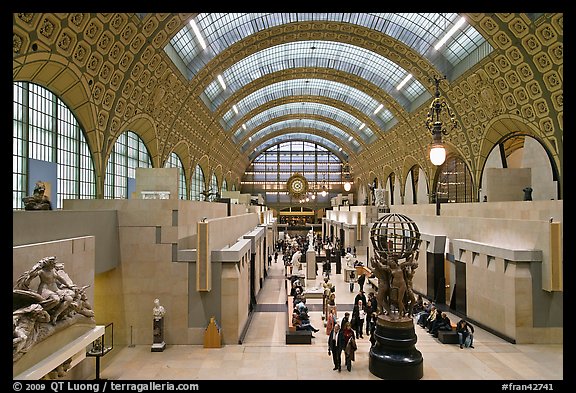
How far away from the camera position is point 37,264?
22.3 ft

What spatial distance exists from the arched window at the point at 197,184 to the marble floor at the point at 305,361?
26445 millimetres

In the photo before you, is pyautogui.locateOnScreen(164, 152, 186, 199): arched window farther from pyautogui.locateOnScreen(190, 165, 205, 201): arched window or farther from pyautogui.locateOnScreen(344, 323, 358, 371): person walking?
pyautogui.locateOnScreen(344, 323, 358, 371): person walking

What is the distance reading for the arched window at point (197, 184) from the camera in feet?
127

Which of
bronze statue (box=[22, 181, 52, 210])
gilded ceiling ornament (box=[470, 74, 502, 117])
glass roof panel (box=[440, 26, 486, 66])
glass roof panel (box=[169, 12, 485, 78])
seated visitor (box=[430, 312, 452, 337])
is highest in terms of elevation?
glass roof panel (box=[169, 12, 485, 78])

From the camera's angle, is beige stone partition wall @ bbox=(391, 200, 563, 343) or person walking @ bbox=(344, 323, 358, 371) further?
beige stone partition wall @ bbox=(391, 200, 563, 343)

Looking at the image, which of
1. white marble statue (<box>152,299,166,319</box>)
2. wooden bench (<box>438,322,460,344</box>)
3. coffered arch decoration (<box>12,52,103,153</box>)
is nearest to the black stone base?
white marble statue (<box>152,299,166,319</box>)

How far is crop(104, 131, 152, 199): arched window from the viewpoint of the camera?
2164 centimetres

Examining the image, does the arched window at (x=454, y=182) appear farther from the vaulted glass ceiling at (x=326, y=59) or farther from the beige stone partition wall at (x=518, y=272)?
the beige stone partition wall at (x=518, y=272)

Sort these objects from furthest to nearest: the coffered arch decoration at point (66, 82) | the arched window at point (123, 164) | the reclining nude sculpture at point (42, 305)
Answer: the arched window at point (123, 164)
the coffered arch decoration at point (66, 82)
the reclining nude sculpture at point (42, 305)

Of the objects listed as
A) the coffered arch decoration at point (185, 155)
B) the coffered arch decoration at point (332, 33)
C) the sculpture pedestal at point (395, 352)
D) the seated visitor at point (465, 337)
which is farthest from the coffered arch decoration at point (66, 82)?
the seated visitor at point (465, 337)

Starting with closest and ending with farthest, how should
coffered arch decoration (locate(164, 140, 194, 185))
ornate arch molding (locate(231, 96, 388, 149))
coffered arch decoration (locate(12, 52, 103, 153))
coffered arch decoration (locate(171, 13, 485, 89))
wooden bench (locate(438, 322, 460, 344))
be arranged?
wooden bench (locate(438, 322, 460, 344)) < coffered arch decoration (locate(12, 52, 103, 153)) < coffered arch decoration (locate(171, 13, 485, 89)) < coffered arch decoration (locate(164, 140, 194, 185)) < ornate arch molding (locate(231, 96, 388, 149))

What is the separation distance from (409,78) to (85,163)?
24370 mm
